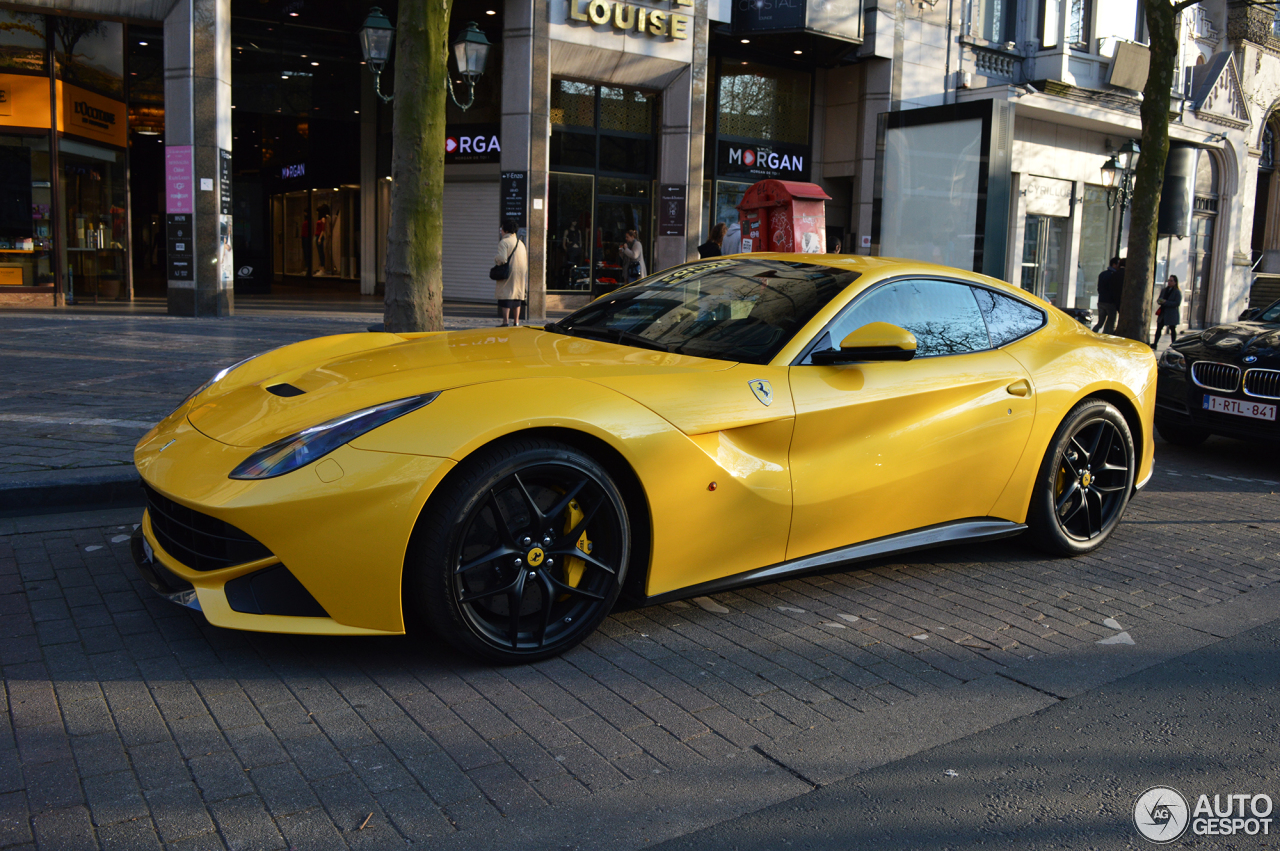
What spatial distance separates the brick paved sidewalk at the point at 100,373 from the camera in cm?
566

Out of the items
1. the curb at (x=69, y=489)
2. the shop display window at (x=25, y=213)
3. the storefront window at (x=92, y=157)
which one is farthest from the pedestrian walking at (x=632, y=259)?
the curb at (x=69, y=489)

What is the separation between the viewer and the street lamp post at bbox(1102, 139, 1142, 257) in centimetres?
2094

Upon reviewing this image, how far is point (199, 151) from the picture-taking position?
15945 mm

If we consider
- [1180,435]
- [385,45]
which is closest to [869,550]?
[1180,435]

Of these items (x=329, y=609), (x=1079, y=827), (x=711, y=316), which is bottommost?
(x=1079, y=827)

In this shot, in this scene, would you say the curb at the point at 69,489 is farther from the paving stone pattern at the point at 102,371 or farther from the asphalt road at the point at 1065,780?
the asphalt road at the point at 1065,780

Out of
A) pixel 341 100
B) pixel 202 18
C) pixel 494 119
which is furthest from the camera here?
pixel 341 100

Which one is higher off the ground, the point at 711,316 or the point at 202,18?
the point at 202,18

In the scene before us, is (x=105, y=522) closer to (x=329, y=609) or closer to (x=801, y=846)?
(x=329, y=609)

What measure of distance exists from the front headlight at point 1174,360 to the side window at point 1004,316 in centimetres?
401

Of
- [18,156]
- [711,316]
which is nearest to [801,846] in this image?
[711,316]

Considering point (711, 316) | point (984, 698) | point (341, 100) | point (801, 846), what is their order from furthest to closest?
point (341, 100)
point (711, 316)
point (984, 698)
point (801, 846)

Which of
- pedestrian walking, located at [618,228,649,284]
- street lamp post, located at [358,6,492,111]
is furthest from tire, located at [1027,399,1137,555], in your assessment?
pedestrian walking, located at [618,228,649,284]

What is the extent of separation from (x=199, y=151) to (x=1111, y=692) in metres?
16.1
